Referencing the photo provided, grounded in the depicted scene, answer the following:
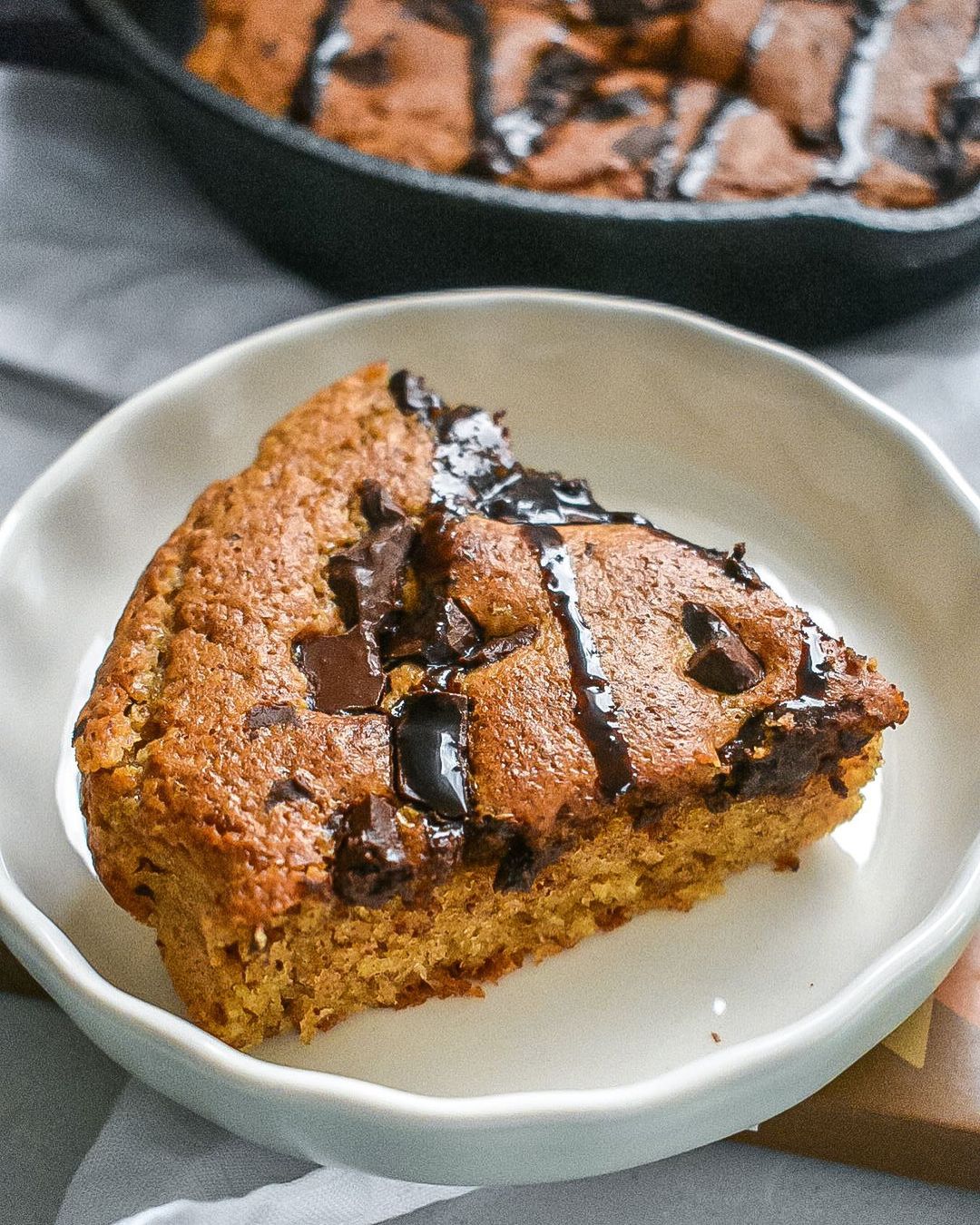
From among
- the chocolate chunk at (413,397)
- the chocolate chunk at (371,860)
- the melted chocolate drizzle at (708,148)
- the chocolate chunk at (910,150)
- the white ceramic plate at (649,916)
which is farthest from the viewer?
the chocolate chunk at (910,150)

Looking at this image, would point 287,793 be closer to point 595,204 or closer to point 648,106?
point 595,204

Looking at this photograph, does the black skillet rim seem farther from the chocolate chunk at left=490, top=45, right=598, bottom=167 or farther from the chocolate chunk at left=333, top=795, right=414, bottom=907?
the chocolate chunk at left=333, top=795, right=414, bottom=907

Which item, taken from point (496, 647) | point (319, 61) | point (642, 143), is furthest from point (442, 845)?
point (319, 61)

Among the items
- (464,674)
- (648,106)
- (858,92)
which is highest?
(858,92)

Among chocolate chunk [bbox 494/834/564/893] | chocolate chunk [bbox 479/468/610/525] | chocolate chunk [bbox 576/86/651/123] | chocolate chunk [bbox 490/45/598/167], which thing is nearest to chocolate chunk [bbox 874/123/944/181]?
chocolate chunk [bbox 576/86/651/123]

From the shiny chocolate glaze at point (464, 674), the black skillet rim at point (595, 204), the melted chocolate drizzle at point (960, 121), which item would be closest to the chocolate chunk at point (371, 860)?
the shiny chocolate glaze at point (464, 674)

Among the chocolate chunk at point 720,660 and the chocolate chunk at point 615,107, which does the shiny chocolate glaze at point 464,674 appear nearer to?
the chocolate chunk at point 720,660

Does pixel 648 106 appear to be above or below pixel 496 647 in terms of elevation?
above
